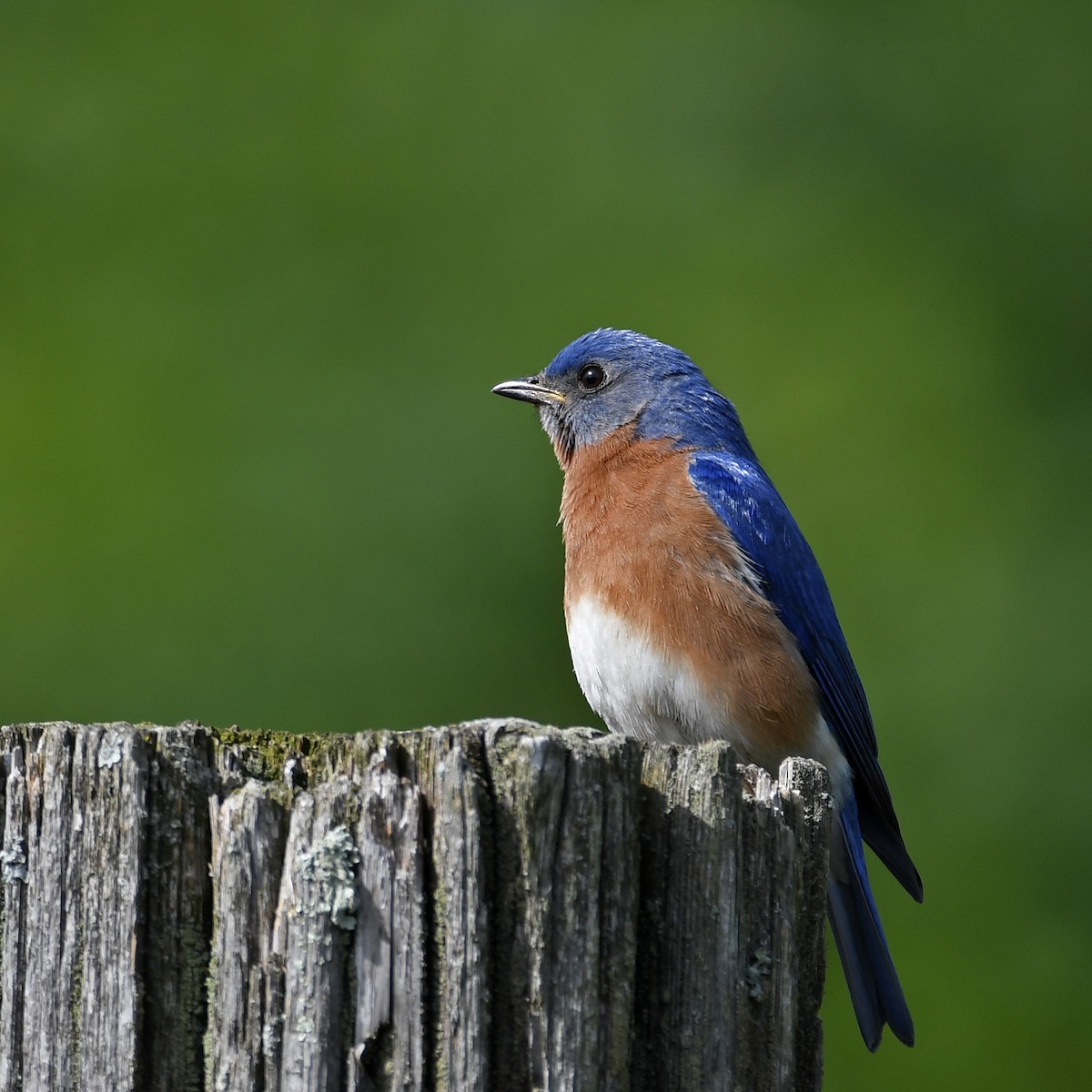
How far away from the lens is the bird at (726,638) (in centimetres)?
516

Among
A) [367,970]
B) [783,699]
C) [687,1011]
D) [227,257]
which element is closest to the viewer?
[367,970]

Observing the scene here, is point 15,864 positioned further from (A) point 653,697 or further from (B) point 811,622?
(B) point 811,622

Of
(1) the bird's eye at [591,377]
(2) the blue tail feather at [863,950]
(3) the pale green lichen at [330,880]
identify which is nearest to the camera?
(3) the pale green lichen at [330,880]

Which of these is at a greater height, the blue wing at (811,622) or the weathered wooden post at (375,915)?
the blue wing at (811,622)

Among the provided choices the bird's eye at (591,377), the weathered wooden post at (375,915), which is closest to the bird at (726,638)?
the bird's eye at (591,377)

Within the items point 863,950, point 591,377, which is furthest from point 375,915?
point 591,377

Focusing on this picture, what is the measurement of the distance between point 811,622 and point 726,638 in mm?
538

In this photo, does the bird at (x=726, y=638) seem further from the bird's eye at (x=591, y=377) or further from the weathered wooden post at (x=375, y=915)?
the weathered wooden post at (x=375, y=915)

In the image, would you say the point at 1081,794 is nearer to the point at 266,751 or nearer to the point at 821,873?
the point at 821,873

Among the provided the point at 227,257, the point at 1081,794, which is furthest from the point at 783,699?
the point at 227,257

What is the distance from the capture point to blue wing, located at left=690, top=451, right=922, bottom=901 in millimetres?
5477

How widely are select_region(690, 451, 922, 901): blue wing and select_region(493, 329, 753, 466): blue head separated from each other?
17.9 inches

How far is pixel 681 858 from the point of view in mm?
2666

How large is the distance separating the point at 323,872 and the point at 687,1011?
0.69 m
